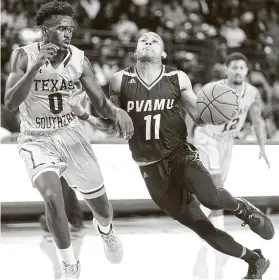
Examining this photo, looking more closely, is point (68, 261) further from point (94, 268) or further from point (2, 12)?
point (2, 12)

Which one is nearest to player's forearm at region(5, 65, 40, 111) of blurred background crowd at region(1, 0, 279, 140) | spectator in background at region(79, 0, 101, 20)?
blurred background crowd at region(1, 0, 279, 140)

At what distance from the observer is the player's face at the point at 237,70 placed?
7.07 m

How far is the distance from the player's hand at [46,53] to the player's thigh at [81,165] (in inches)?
28.2

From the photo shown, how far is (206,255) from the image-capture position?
6.36 metres

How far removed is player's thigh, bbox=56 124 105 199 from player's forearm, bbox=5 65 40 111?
62cm

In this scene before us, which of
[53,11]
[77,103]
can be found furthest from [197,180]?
[53,11]

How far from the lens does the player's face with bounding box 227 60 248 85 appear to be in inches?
278

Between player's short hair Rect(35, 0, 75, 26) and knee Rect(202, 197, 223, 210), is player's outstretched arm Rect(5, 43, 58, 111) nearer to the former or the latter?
player's short hair Rect(35, 0, 75, 26)

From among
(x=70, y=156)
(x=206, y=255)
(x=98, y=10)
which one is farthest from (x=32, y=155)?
(x=98, y=10)

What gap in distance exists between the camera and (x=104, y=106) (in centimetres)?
482

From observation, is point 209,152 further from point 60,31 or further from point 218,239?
point 60,31

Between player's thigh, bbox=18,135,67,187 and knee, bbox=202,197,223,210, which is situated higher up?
player's thigh, bbox=18,135,67,187

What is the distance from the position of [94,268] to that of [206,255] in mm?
1240

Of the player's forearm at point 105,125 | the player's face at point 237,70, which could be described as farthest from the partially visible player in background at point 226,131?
the player's forearm at point 105,125
